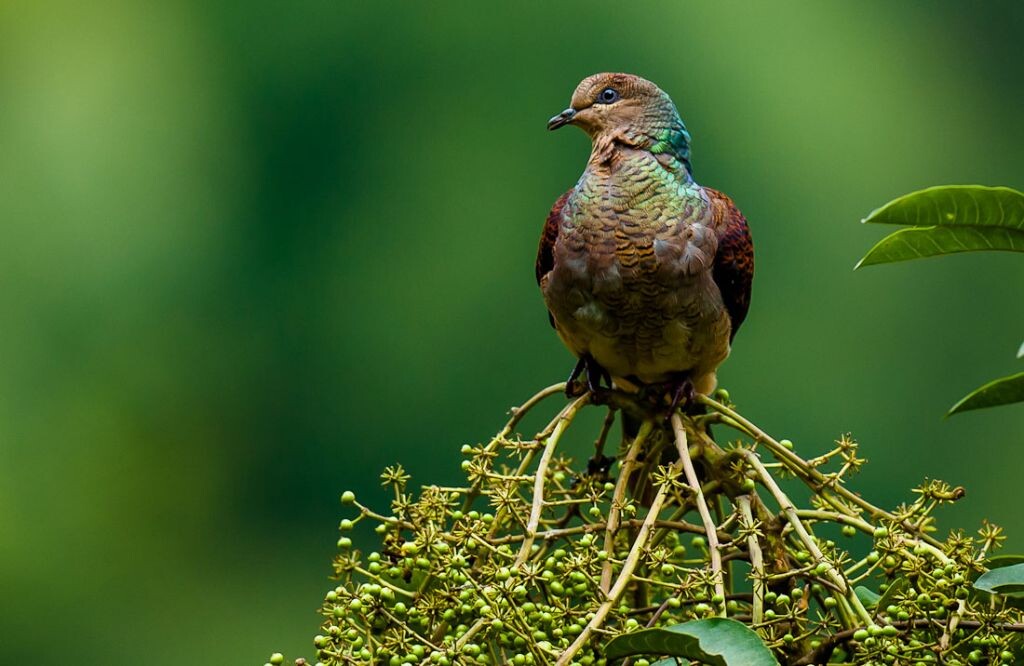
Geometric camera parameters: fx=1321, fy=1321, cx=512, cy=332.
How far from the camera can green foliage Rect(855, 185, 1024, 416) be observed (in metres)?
1.21

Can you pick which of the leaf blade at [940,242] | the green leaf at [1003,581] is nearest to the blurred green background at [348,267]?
the leaf blade at [940,242]

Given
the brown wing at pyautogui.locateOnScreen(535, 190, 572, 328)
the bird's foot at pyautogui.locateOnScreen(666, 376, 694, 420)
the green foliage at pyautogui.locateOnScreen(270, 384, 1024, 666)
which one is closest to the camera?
the green foliage at pyautogui.locateOnScreen(270, 384, 1024, 666)

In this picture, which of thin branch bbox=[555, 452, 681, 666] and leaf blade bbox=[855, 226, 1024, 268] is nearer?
thin branch bbox=[555, 452, 681, 666]

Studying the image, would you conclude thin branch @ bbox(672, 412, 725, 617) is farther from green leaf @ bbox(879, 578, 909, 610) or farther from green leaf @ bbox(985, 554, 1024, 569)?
green leaf @ bbox(985, 554, 1024, 569)

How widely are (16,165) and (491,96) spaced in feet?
6.56

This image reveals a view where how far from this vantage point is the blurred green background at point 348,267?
525 centimetres

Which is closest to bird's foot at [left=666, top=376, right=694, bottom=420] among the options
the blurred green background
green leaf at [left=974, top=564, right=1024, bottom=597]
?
green leaf at [left=974, top=564, right=1024, bottom=597]

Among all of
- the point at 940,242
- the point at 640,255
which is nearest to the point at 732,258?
the point at 640,255

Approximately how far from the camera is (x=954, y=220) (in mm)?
1233

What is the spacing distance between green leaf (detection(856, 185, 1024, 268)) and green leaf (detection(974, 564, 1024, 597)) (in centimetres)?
30

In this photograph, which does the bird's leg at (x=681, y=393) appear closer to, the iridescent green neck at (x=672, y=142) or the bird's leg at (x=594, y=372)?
the bird's leg at (x=594, y=372)

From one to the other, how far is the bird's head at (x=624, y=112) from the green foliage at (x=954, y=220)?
0.71 meters

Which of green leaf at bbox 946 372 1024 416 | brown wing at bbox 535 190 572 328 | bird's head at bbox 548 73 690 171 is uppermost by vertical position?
bird's head at bbox 548 73 690 171

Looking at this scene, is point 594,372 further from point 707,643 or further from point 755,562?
point 707,643
